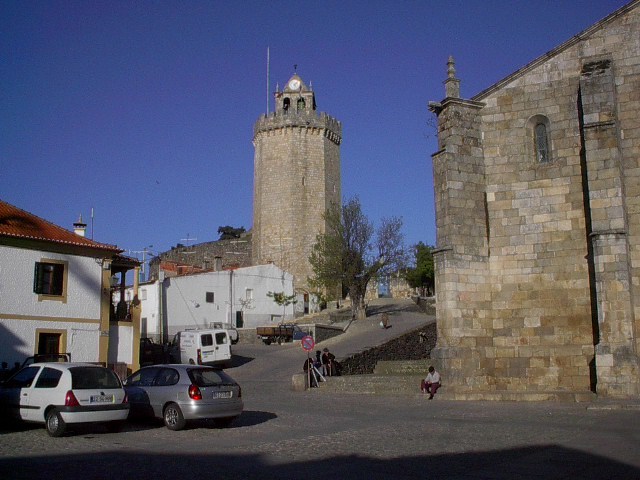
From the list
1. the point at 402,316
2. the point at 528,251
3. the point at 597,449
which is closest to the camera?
the point at 597,449

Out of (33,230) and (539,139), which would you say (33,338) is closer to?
(33,230)

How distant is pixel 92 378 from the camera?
41.0 ft

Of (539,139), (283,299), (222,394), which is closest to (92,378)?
(222,394)

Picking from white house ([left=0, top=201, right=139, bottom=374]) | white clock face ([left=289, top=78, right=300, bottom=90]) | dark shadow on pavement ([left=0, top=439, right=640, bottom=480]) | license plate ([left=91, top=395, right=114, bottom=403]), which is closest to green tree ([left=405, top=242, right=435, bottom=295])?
white clock face ([left=289, top=78, right=300, bottom=90])

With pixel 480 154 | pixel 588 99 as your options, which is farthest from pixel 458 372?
pixel 588 99

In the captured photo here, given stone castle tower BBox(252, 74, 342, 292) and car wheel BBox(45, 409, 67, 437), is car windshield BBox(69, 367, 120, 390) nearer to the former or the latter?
car wheel BBox(45, 409, 67, 437)

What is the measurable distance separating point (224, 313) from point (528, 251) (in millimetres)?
31130

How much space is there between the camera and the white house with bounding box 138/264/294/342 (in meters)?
44.3

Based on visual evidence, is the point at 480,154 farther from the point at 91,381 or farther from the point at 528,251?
the point at 91,381

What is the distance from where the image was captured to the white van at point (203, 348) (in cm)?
2998

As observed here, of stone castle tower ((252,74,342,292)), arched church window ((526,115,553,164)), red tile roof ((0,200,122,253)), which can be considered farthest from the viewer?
stone castle tower ((252,74,342,292))

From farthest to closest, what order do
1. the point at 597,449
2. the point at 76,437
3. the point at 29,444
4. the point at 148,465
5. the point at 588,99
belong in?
the point at 588,99
the point at 76,437
the point at 29,444
the point at 597,449
the point at 148,465

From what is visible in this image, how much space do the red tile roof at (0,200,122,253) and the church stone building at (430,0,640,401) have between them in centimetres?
1430

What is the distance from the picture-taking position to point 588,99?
17.7 meters
